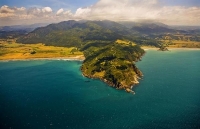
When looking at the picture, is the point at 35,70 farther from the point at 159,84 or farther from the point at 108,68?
the point at 159,84

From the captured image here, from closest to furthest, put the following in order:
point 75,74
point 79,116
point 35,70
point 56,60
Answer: point 79,116 < point 75,74 < point 35,70 < point 56,60

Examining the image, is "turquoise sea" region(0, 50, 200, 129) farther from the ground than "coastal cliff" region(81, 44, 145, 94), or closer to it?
closer to it

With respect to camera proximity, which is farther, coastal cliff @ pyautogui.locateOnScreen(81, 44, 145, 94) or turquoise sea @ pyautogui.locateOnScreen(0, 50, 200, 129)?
coastal cliff @ pyautogui.locateOnScreen(81, 44, 145, 94)

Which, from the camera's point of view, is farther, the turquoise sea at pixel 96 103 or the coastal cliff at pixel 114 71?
the coastal cliff at pixel 114 71

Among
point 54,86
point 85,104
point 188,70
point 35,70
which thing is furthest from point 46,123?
point 188,70

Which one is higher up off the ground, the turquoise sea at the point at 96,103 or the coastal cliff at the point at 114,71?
the coastal cliff at the point at 114,71

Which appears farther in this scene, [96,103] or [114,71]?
[114,71]

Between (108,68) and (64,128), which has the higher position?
(108,68)

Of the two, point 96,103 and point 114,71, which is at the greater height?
point 114,71
